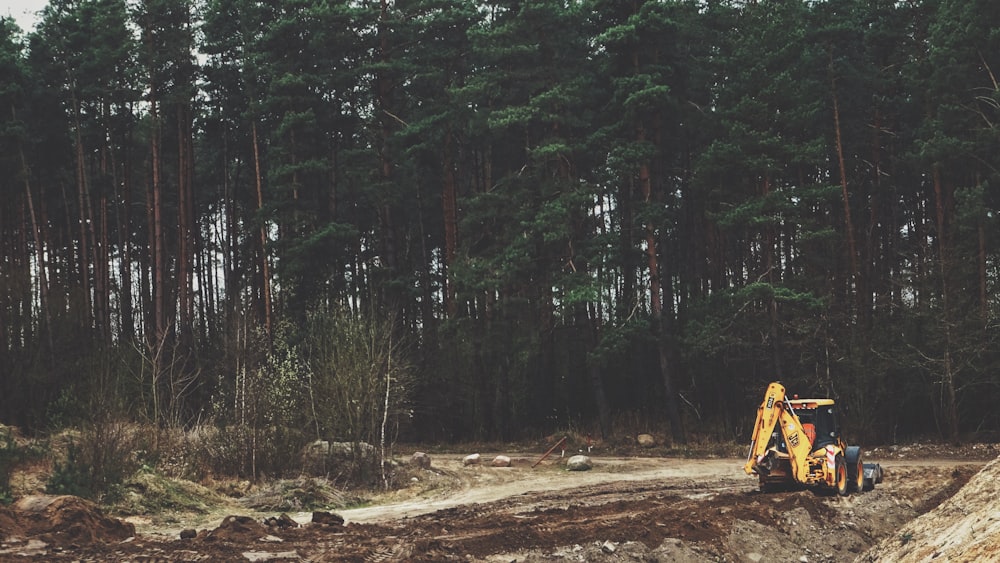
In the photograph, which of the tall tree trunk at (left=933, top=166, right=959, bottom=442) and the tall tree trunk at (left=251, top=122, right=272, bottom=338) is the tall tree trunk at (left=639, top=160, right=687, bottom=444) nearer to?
the tall tree trunk at (left=933, top=166, right=959, bottom=442)

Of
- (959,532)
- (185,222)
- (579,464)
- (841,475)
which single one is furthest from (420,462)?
(185,222)

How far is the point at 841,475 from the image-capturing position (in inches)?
771

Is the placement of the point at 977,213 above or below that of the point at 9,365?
above

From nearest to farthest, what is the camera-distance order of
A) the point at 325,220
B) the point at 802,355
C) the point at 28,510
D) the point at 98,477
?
the point at 28,510, the point at 98,477, the point at 802,355, the point at 325,220

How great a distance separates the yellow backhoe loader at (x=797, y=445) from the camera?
60.4 ft

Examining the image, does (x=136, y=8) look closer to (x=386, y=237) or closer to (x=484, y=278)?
(x=386, y=237)

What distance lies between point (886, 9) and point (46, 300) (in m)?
33.6

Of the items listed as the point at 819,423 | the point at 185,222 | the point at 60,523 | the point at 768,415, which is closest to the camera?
the point at 60,523

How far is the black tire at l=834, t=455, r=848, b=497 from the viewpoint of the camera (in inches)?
763

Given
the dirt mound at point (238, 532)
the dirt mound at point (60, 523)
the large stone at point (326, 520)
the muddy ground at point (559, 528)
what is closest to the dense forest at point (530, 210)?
the muddy ground at point (559, 528)

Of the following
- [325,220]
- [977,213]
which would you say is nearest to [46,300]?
[325,220]

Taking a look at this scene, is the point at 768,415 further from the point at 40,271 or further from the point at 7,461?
the point at 40,271

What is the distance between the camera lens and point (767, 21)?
35406mm

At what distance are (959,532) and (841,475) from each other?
7158mm
